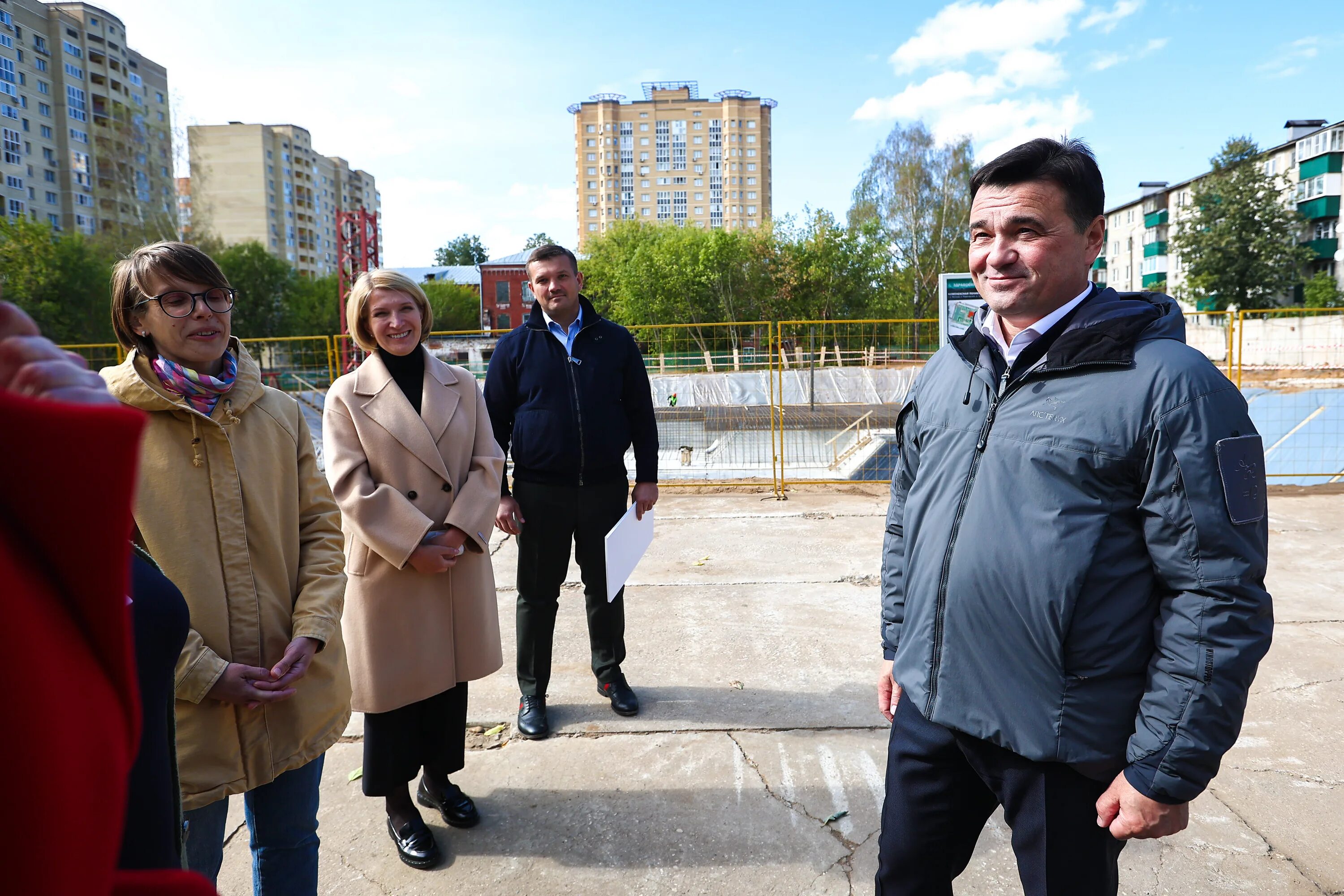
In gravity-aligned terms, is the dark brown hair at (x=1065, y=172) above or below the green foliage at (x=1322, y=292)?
below

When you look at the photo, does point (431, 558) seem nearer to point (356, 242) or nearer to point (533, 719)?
point (533, 719)

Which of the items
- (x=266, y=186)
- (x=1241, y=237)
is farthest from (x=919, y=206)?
(x=266, y=186)

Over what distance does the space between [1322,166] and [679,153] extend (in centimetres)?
7707

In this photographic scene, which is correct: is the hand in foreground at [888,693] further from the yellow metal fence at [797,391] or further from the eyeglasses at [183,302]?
the yellow metal fence at [797,391]

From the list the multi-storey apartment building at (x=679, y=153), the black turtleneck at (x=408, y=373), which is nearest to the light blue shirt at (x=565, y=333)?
the black turtleneck at (x=408, y=373)

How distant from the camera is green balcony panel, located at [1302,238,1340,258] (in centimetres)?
4628

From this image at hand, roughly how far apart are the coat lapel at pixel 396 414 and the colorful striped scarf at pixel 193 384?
78 cm

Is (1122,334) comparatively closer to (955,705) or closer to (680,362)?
→ (955,705)

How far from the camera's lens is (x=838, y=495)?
352 inches

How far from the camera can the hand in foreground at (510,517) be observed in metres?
3.73

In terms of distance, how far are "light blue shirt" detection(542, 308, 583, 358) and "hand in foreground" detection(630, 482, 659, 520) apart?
726 millimetres

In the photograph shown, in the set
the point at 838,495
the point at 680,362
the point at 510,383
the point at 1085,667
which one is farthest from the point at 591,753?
the point at 680,362

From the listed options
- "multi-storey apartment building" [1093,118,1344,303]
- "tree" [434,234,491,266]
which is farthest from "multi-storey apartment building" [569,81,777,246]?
"multi-storey apartment building" [1093,118,1344,303]

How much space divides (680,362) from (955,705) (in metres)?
11.1
